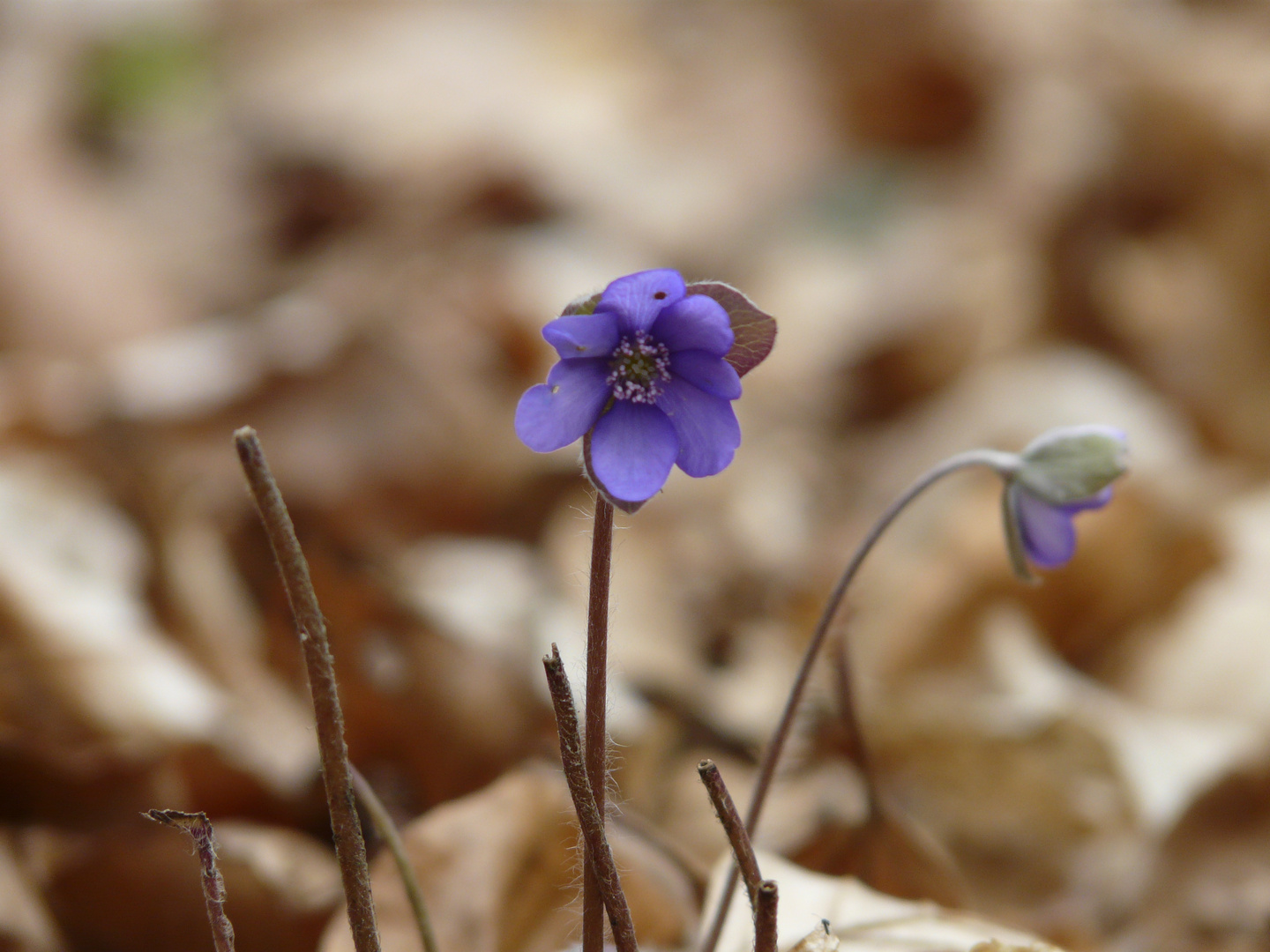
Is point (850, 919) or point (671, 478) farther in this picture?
point (671, 478)

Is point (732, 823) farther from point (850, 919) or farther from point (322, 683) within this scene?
point (850, 919)

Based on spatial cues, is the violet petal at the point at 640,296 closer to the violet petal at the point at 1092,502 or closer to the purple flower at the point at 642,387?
the purple flower at the point at 642,387

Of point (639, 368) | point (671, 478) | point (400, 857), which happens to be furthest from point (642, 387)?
point (671, 478)

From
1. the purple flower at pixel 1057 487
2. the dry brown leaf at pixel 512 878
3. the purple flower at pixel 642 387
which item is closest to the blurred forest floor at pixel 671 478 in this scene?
the dry brown leaf at pixel 512 878

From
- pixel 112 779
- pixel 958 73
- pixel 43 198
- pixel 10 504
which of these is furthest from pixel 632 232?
pixel 112 779

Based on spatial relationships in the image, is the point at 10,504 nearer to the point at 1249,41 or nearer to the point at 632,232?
the point at 632,232

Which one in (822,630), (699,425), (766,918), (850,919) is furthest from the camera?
(850,919)
